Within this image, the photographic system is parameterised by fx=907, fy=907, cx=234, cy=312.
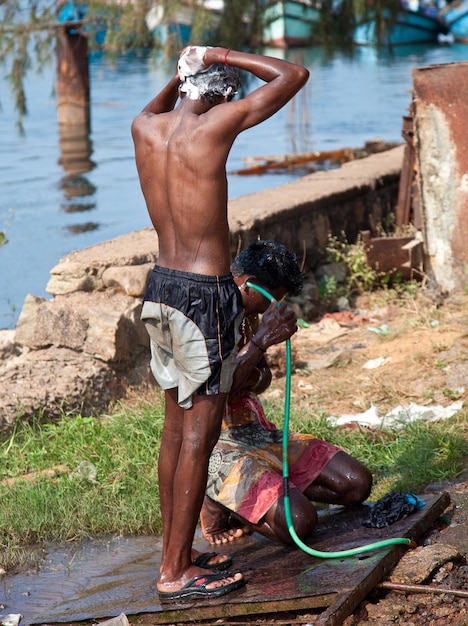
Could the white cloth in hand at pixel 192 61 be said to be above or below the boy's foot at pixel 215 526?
above

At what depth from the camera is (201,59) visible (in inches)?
120

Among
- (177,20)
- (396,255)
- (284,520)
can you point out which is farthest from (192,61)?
(177,20)

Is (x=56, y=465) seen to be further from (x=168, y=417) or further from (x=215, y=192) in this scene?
(x=215, y=192)

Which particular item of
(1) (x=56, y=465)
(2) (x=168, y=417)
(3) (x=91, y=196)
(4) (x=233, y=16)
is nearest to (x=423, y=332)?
(1) (x=56, y=465)

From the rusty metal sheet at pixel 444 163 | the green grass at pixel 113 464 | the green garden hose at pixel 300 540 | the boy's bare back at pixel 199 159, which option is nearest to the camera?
the boy's bare back at pixel 199 159

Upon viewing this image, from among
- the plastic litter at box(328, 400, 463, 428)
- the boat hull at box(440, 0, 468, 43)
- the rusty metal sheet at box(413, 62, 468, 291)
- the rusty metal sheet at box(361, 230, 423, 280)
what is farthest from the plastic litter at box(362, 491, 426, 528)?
the boat hull at box(440, 0, 468, 43)

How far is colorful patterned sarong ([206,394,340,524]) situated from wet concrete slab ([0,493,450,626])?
8.0 inches

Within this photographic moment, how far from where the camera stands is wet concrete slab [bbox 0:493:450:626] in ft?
9.73

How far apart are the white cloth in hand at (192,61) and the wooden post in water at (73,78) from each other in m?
10.4

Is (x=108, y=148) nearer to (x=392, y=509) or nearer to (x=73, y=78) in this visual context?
(x=73, y=78)

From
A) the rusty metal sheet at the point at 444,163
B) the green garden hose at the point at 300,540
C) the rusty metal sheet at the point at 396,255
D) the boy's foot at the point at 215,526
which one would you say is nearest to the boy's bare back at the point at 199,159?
the green garden hose at the point at 300,540

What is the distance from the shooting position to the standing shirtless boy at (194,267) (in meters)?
2.96

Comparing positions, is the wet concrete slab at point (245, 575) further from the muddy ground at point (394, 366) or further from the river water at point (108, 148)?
the river water at point (108, 148)

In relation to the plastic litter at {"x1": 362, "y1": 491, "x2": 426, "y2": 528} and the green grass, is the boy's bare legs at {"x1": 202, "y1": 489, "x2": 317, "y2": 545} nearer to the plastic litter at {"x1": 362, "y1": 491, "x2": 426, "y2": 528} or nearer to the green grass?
the plastic litter at {"x1": 362, "y1": 491, "x2": 426, "y2": 528}
